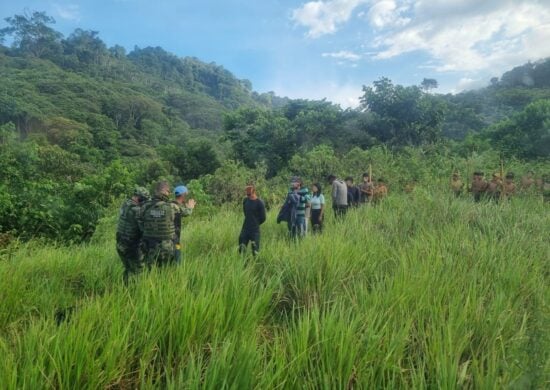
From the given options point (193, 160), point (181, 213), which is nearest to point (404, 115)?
point (193, 160)

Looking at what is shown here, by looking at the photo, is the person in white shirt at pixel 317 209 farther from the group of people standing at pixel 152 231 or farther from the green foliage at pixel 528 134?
the green foliage at pixel 528 134

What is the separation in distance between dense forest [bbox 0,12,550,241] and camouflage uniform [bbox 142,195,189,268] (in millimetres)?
5312

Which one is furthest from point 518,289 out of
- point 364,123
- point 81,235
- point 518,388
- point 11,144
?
point 11,144

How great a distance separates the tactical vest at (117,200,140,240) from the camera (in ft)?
17.4

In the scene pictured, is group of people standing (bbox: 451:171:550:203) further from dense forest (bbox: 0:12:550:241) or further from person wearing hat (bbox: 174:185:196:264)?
dense forest (bbox: 0:12:550:241)

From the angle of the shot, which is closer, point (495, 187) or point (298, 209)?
point (298, 209)

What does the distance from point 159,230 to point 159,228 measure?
0.08 ft

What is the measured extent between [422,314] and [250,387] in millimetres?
1520

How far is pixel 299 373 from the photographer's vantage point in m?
2.19

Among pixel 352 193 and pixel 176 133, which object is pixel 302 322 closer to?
pixel 352 193

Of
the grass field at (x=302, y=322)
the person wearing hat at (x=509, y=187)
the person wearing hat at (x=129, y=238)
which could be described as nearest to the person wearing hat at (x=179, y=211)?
the person wearing hat at (x=129, y=238)

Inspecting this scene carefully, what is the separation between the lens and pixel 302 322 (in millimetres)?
2582

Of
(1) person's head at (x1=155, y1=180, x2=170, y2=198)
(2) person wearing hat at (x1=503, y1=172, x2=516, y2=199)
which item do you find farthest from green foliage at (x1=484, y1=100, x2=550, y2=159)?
(1) person's head at (x1=155, y1=180, x2=170, y2=198)

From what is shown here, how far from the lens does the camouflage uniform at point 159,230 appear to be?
15.7ft
